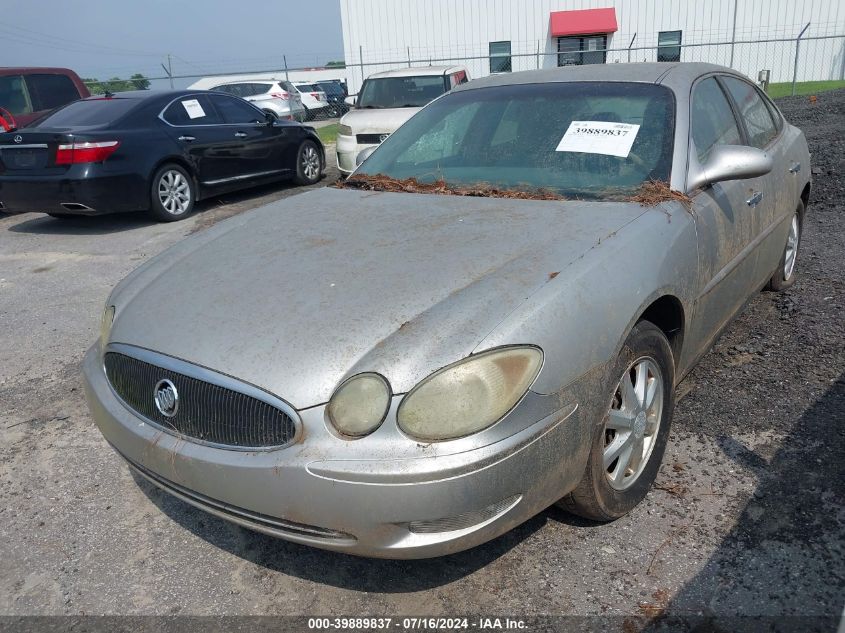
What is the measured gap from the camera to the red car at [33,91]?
32.3 feet

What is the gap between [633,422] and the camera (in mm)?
2607

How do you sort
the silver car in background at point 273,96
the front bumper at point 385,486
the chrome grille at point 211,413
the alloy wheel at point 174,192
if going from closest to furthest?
the front bumper at point 385,486 → the chrome grille at point 211,413 → the alloy wheel at point 174,192 → the silver car in background at point 273,96

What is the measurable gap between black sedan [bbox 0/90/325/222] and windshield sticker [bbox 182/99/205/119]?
0.01m

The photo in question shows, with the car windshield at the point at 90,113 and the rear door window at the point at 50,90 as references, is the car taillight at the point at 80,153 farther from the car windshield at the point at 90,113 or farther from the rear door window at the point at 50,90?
the rear door window at the point at 50,90

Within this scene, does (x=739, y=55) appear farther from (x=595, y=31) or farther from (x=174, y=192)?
(x=174, y=192)

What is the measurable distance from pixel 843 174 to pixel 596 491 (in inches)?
296

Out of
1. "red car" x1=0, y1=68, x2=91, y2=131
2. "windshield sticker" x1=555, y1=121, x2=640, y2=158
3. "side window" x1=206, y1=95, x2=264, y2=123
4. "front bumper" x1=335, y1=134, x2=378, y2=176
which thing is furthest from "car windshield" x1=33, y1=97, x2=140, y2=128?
"windshield sticker" x1=555, y1=121, x2=640, y2=158

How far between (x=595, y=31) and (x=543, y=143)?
97.0 ft

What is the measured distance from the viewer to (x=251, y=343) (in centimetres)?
222

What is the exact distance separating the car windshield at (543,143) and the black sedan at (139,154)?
5000 mm

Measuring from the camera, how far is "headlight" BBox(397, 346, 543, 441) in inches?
78.7

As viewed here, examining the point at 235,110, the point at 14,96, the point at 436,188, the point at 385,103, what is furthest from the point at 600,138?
the point at 14,96

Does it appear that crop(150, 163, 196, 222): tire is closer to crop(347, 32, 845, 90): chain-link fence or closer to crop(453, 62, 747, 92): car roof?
crop(453, 62, 747, 92): car roof

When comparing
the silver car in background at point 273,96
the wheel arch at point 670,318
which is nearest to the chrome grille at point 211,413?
the wheel arch at point 670,318
